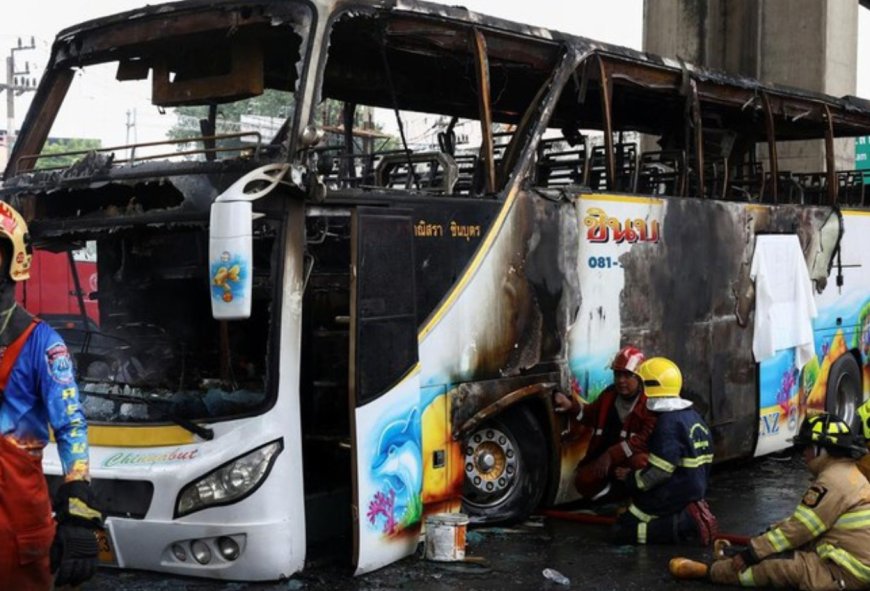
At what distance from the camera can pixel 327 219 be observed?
6.80 metres

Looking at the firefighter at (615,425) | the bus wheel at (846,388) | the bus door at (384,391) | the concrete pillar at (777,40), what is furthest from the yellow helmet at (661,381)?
the concrete pillar at (777,40)

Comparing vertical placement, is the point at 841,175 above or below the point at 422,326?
above

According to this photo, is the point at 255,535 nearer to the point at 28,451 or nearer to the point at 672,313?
the point at 28,451

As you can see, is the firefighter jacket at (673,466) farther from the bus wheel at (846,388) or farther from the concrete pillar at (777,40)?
the concrete pillar at (777,40)

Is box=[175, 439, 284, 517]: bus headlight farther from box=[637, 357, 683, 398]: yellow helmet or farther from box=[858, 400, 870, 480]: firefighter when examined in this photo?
box=[858, 400, 870, 480]: firefighter

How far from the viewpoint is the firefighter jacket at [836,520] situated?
6.16 meters

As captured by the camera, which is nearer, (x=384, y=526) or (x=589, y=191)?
(x=384, y=526)

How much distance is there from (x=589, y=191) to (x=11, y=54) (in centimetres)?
3789

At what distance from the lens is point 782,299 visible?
10.5 m

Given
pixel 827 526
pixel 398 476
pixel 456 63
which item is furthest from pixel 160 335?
pixel 827 526

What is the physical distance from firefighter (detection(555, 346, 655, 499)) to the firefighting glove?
4504 millimetres

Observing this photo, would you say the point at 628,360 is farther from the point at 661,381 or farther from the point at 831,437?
the point at 831,437

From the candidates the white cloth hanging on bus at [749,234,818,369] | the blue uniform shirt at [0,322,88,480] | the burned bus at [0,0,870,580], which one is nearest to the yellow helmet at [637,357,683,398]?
the burned bus at [0,0,870,580]

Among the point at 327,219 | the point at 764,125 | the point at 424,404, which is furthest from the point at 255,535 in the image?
the point at 764,125
